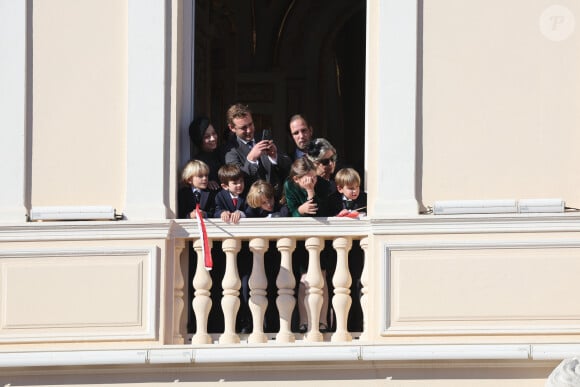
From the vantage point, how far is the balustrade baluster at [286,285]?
1652 centimetres

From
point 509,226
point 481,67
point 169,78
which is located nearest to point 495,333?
point 509,226

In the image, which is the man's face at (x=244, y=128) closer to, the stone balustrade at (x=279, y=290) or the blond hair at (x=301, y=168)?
the blond hair at (x=301, y=168)

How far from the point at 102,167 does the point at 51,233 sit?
0.62 meters

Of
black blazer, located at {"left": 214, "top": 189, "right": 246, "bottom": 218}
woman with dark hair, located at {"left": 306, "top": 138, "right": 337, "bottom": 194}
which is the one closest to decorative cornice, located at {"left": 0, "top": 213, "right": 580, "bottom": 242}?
black blazer, located at {"left": 214, "top": 189, "right": 246, "bottom": 218}

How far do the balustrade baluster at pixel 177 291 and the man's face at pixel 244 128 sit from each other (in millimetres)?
928

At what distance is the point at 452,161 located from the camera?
1664 cm

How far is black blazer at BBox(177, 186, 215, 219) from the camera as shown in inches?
660

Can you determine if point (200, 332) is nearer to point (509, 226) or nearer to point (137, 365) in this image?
point (137, 365)

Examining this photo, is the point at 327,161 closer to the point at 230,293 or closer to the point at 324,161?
the point at 324,161

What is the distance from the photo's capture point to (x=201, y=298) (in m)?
16.6

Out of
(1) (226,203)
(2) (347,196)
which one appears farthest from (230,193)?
(2) (347,196)

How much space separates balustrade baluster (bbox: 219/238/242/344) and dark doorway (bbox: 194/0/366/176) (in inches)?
221

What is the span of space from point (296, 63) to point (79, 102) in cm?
592

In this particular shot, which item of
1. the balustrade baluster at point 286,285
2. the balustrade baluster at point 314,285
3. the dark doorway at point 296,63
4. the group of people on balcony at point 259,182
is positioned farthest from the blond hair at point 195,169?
the dark doorway at point 296,63
